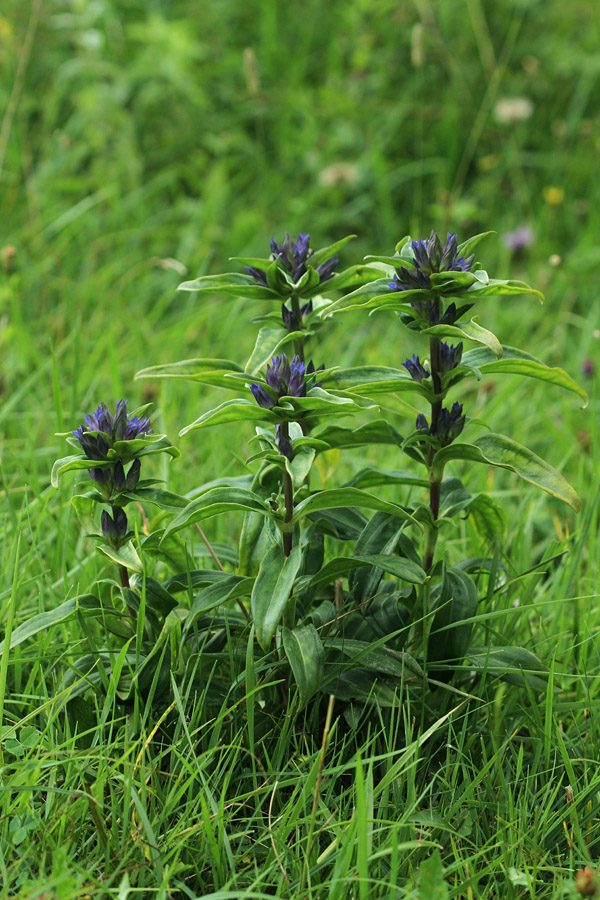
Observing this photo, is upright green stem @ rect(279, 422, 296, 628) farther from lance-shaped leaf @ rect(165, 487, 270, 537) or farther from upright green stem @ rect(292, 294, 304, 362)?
upright green stem @ rect(292, 294, 304, 362)

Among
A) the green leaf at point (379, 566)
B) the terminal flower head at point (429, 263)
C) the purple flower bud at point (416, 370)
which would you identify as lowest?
the green leaf at point (379, 566)

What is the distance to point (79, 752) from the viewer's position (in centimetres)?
145

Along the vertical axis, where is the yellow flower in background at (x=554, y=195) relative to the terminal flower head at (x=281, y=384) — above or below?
above

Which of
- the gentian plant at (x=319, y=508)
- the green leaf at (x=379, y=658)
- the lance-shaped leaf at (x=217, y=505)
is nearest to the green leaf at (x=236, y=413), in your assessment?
the gentian plant at (x=319, y=508)

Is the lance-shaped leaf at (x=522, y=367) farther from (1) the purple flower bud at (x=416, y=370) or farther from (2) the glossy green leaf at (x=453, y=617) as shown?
(2) the glossy green leaf at (x=453, y=617)

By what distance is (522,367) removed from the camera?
150 centimetres

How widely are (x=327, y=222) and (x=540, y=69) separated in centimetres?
158

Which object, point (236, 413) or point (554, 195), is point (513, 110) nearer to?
point (554, 195)

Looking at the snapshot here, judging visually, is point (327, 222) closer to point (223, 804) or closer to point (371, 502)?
point (371, 502)

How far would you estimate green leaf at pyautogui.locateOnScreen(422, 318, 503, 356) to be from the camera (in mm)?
1383

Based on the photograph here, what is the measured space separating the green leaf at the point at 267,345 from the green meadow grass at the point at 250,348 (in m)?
0.18

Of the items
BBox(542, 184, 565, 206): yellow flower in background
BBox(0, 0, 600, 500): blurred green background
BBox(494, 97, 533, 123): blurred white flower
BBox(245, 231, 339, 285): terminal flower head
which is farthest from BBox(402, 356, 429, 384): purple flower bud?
BBox(494, 97, 533, 123): blurred white flower

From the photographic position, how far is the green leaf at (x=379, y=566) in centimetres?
148

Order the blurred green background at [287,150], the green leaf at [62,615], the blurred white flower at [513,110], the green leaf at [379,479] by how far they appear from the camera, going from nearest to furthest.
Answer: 1. the green leaf at [62,615]
2. the green leaf at [379,479]
3. the blurred green background at [287,150]
4. the blurred white flower at [513,110]
